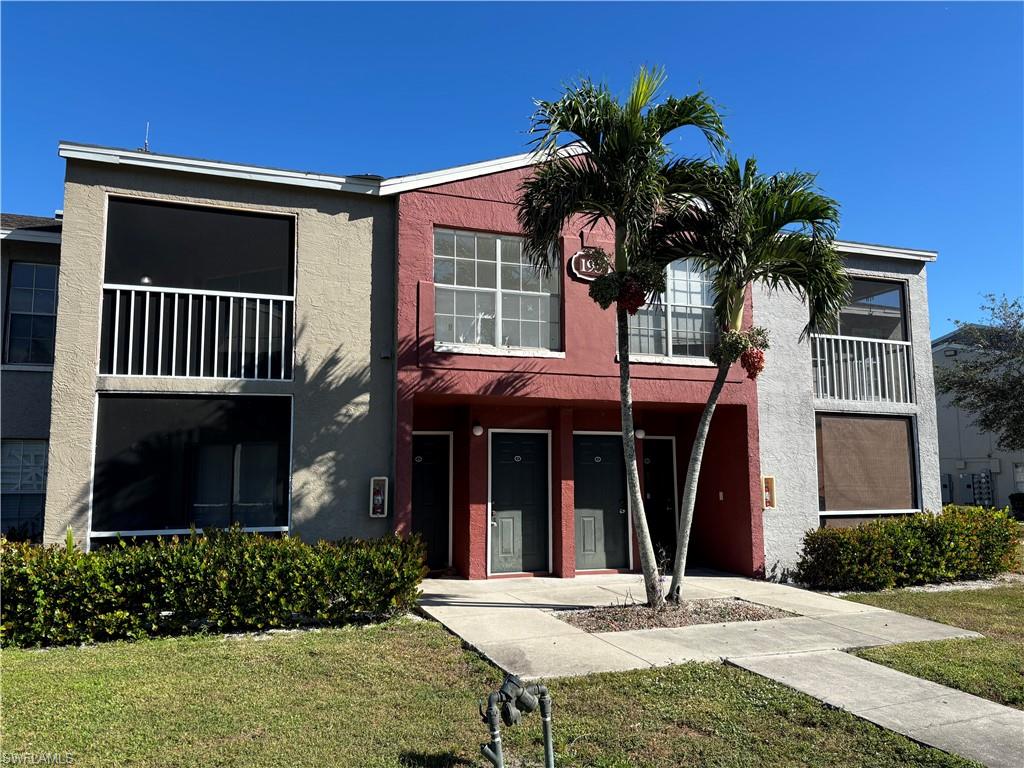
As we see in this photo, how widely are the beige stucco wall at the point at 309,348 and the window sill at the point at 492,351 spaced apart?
79 centimetres

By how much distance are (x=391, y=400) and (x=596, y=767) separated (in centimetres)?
666

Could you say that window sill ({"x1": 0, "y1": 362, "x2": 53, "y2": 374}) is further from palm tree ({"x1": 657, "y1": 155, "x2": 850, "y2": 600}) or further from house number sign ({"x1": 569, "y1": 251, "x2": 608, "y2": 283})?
palm tree ({"x1": 657, "y1": 155, "x2": 850, "y2": 600})

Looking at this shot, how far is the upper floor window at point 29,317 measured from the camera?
11.5 m

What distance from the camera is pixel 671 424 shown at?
13.6 metres

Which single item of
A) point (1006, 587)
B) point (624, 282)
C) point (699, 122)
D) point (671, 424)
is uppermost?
point (699, 122)

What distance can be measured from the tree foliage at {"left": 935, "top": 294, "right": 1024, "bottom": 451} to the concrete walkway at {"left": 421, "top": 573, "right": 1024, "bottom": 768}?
466 inches

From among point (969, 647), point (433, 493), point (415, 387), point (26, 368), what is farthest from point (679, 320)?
point (26, 368)

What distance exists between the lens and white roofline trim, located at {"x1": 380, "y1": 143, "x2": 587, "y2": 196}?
10.6m

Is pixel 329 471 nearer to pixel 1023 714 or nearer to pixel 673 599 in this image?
pixel 673 599

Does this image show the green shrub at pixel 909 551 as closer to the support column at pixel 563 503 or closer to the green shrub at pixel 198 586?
the support column at pixel 563 503

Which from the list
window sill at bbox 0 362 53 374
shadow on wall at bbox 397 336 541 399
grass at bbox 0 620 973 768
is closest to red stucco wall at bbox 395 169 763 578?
shadow on wall at bbox 397 336 541 399

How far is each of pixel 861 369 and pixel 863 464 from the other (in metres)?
1.74

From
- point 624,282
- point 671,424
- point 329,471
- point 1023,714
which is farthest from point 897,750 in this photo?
point 671,424

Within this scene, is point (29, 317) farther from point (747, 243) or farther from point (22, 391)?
point (747, 243)
